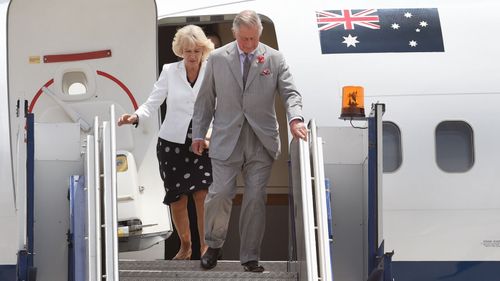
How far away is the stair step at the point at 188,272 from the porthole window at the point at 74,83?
6.37 ft

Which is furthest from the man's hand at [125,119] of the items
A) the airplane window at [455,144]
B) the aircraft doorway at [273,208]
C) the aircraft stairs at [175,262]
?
the airplane window at [455,144]

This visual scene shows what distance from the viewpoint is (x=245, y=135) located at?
8.36 metres

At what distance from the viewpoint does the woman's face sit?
9062mm

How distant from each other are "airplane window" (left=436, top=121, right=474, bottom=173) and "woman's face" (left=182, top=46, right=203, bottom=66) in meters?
2.26

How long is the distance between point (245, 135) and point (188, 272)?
106 cm

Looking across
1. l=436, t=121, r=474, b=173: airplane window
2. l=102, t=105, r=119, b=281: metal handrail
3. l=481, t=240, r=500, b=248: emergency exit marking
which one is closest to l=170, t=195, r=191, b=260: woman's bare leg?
l=102, t=105, r=119, b=281: metal handrail

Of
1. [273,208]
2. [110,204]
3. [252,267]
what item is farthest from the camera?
[273,208]

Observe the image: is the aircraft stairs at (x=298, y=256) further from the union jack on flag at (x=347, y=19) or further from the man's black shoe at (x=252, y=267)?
the union jack on flag at (x=347, y=19)

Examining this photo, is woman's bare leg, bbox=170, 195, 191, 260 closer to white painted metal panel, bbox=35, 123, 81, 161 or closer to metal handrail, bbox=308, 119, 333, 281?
white painted metal panel, bbox=35, 123, 81, 161

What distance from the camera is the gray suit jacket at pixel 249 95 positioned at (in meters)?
8.32

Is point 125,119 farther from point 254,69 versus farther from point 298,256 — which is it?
point 298,256

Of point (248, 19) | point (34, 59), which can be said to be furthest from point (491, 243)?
point (34, 59)

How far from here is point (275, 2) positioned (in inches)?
415

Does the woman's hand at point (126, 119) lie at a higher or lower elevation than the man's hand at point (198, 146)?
higher
